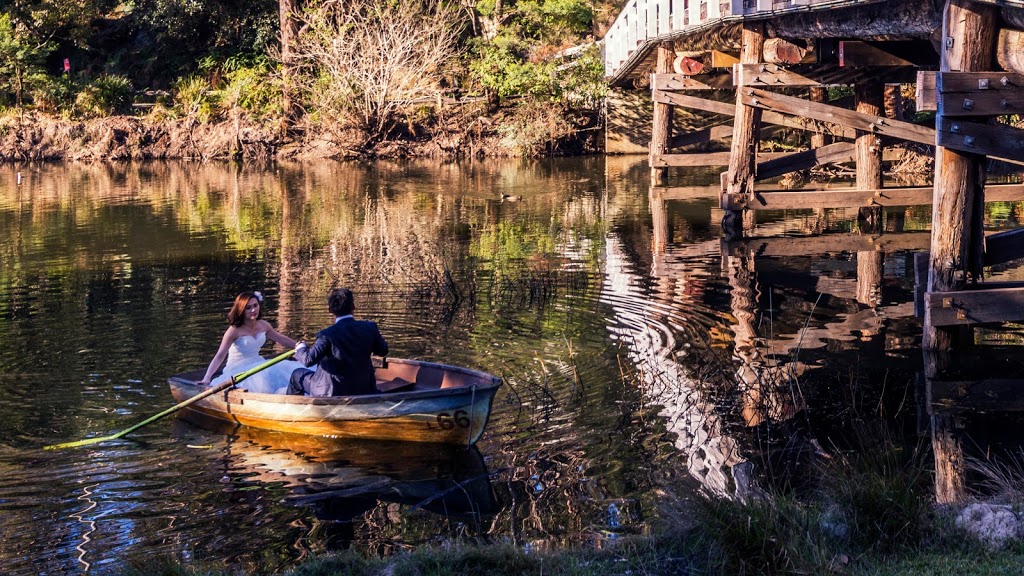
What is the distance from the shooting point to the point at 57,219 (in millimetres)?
23656

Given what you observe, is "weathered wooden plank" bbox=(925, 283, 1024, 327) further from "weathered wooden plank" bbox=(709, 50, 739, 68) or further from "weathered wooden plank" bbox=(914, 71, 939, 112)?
"weathered wooden plank" bbox=(709, 50, 739, 68)

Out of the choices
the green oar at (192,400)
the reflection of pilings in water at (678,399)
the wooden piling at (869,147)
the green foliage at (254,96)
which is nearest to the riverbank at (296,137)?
the green foliage at (254,96)

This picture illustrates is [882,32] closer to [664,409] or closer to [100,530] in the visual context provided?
[664,409]

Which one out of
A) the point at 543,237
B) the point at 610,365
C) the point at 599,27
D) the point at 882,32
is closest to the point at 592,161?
the point at 599,27

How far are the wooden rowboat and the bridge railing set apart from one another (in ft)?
22.4

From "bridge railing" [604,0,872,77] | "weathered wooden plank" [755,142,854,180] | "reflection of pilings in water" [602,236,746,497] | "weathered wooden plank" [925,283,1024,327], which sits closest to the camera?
"reflection of pilings in water" [602,236,746,497]

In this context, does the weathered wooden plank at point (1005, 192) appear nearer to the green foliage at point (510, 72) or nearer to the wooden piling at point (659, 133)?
the wooden piling at point (659, 133)

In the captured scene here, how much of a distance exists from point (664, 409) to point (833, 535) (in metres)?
3.64

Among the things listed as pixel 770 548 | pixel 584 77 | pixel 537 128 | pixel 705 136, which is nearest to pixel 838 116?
pixel 705 136

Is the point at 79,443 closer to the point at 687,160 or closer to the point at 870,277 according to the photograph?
the point at 870,277

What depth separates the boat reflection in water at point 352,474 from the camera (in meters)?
7.57

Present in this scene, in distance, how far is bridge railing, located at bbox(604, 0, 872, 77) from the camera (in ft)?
51.5

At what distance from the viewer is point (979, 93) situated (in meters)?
9.87

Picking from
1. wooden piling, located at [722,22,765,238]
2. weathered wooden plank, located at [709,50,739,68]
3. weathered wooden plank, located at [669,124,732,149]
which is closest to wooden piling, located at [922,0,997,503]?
wooden piling, located at [722,22,765,238]
